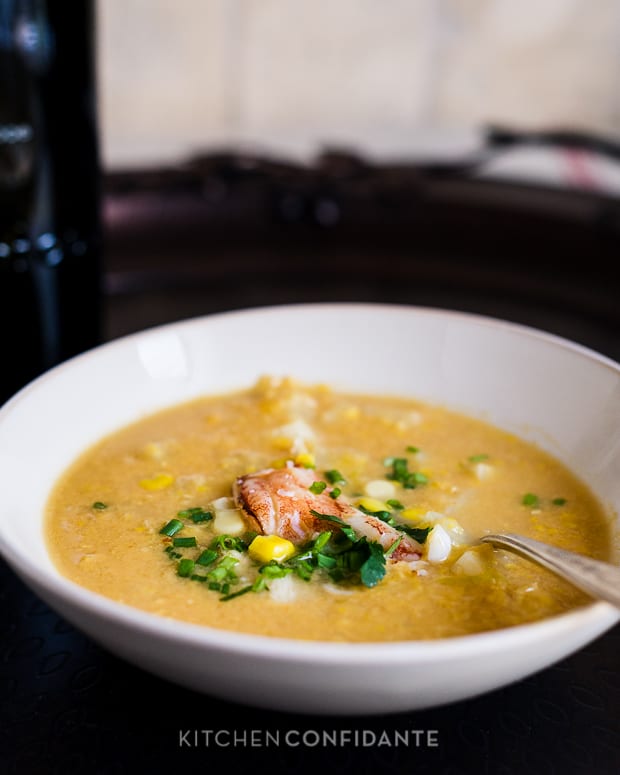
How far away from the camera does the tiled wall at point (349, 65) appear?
12.6ft

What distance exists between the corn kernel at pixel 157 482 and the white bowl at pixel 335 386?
14 centimetres

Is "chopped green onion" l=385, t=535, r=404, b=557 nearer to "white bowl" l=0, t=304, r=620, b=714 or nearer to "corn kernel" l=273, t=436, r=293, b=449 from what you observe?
"white bowl" l=0, t=304, r=620, b=714

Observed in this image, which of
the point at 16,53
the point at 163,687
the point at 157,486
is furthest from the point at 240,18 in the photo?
the point at 163,687

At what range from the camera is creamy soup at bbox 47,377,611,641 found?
121 cm

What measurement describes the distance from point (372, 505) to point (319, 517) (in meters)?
0.13

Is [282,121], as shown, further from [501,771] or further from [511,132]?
[501,771]

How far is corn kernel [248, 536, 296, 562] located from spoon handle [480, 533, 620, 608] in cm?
29

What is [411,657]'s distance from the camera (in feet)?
3.01

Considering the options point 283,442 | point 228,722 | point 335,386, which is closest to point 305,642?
point 228,722

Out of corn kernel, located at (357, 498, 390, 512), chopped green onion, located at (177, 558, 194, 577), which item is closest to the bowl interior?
chopped green onion, located at (177, 558, 194, 577)

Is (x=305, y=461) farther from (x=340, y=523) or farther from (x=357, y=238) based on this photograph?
(x=357, y=238)

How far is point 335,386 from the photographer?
193 cm

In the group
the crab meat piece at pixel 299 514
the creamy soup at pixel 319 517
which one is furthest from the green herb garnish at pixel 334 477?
the crab meat piece at pixel 299 514

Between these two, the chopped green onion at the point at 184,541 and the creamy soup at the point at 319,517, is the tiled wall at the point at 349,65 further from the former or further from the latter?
the chopped green onion at the point at 184,541
